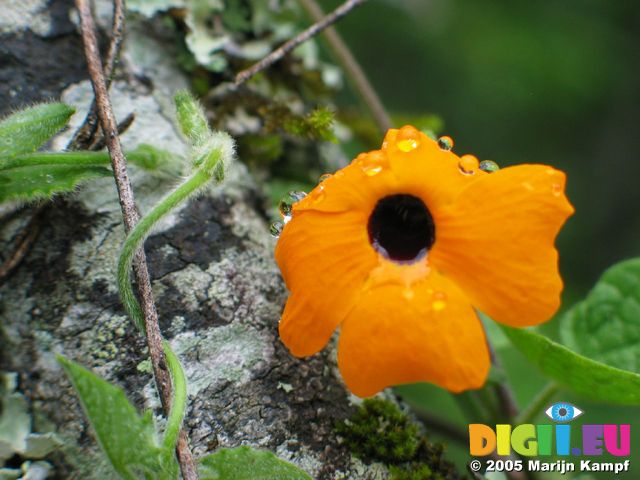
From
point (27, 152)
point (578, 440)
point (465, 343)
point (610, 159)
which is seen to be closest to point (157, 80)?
point (27, 152)

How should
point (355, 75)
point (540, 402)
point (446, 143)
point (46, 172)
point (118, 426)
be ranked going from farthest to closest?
point (355, 75) → point (540, 402) → point (46, 172) → point (446, 143) → point (118, 426)

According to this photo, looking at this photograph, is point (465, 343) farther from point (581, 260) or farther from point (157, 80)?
point (581, 260)

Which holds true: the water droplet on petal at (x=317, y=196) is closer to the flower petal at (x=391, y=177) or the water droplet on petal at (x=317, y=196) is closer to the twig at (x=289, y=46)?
the flower petal at (x=391, y=177)

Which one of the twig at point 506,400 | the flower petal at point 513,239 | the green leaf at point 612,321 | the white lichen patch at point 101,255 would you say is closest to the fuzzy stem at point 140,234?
the white lichen patch at point 101,255

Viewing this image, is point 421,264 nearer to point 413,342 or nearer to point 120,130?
point 413,342

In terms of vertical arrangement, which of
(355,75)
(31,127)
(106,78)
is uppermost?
(355,75)

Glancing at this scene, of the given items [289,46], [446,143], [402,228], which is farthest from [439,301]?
[289,46]
